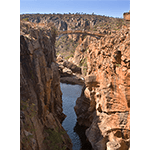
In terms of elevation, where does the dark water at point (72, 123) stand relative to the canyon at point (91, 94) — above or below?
below

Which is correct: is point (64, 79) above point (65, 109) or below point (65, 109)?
above

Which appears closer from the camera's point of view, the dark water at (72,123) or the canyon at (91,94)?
the canyon at (91,94)

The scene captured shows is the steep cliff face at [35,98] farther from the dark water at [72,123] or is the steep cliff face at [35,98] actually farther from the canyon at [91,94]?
the dark water at [72,123]

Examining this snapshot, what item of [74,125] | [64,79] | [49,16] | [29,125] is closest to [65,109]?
[74,125]

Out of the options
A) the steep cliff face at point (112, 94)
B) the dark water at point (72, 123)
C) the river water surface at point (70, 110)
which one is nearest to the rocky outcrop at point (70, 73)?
the river water surface at point (70, 110)

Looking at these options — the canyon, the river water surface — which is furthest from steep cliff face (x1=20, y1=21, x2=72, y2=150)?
the river water surface
